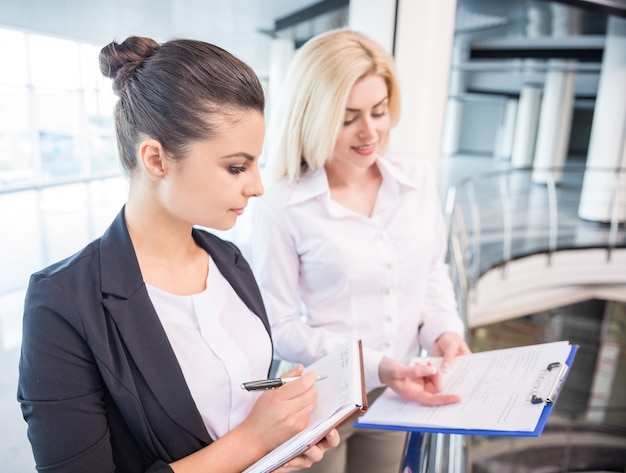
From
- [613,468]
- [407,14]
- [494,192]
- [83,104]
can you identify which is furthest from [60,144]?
[494,192]

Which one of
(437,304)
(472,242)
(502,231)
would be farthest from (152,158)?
(502,231)

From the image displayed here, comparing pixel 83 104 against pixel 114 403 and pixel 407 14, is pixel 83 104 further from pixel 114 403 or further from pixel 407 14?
pixel 407 14

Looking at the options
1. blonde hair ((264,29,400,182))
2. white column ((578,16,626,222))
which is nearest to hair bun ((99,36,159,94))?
blonde hair ((264,29,400,182))

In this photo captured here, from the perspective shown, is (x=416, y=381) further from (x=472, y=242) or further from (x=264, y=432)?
(x=472, y=242)

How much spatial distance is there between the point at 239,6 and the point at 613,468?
8.17m

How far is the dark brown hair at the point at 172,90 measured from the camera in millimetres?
844

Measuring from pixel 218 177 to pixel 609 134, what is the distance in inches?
356

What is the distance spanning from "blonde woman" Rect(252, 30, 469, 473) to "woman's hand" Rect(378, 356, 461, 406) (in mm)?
16

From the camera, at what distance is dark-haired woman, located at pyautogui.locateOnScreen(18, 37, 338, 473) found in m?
0.77

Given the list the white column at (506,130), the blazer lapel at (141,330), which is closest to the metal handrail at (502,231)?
the blazer lapel at (141,330)

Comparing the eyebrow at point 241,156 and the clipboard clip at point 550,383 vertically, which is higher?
the eyebrow at point 241,156

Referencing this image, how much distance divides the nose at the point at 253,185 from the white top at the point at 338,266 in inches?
17.2

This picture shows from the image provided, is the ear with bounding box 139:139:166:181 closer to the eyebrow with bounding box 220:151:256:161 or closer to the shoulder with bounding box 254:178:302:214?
the eyebrow with bounding box 220:151:256:161

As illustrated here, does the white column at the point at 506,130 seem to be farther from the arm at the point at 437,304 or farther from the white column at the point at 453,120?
the arm at the point at 437,304
